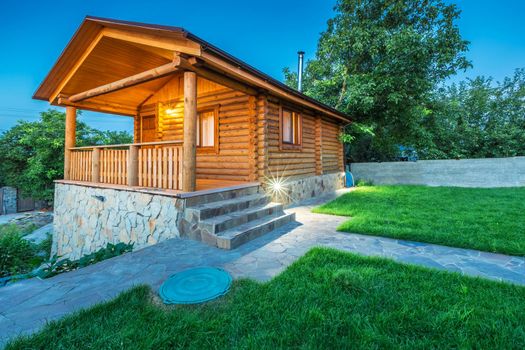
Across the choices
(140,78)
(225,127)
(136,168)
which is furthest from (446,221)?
(140,78)

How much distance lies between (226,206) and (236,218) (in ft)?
1.28

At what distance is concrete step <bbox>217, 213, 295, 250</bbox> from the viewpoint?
372cm

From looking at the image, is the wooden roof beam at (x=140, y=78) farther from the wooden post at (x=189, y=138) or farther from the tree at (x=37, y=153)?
the tree at (x=37, y=153)

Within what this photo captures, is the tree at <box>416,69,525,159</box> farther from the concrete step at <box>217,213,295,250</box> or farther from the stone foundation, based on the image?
the concrete step at <box>217,213,295,250</box>

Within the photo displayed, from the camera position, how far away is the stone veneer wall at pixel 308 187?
7293 millimetres

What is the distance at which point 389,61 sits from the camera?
11.9m

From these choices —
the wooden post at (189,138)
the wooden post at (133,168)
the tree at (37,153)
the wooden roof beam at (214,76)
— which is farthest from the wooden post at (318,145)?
the tree at (37,153)

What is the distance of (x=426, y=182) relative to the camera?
12.0 m

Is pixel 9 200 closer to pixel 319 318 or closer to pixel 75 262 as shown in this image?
pixel 75 262

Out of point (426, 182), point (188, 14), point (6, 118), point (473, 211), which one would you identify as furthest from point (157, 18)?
point (6, 118)

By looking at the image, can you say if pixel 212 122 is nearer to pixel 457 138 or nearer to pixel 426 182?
pixel 426 182

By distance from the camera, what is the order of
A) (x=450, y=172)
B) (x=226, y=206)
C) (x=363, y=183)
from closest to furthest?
1. (x=226, y=206)
2. (x=450, y=172)
3. (x=363, y=183)

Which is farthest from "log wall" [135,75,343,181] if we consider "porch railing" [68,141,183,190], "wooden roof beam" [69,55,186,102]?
"wooden roof beam" [69,55,186,102]

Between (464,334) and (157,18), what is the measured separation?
2554 inches
